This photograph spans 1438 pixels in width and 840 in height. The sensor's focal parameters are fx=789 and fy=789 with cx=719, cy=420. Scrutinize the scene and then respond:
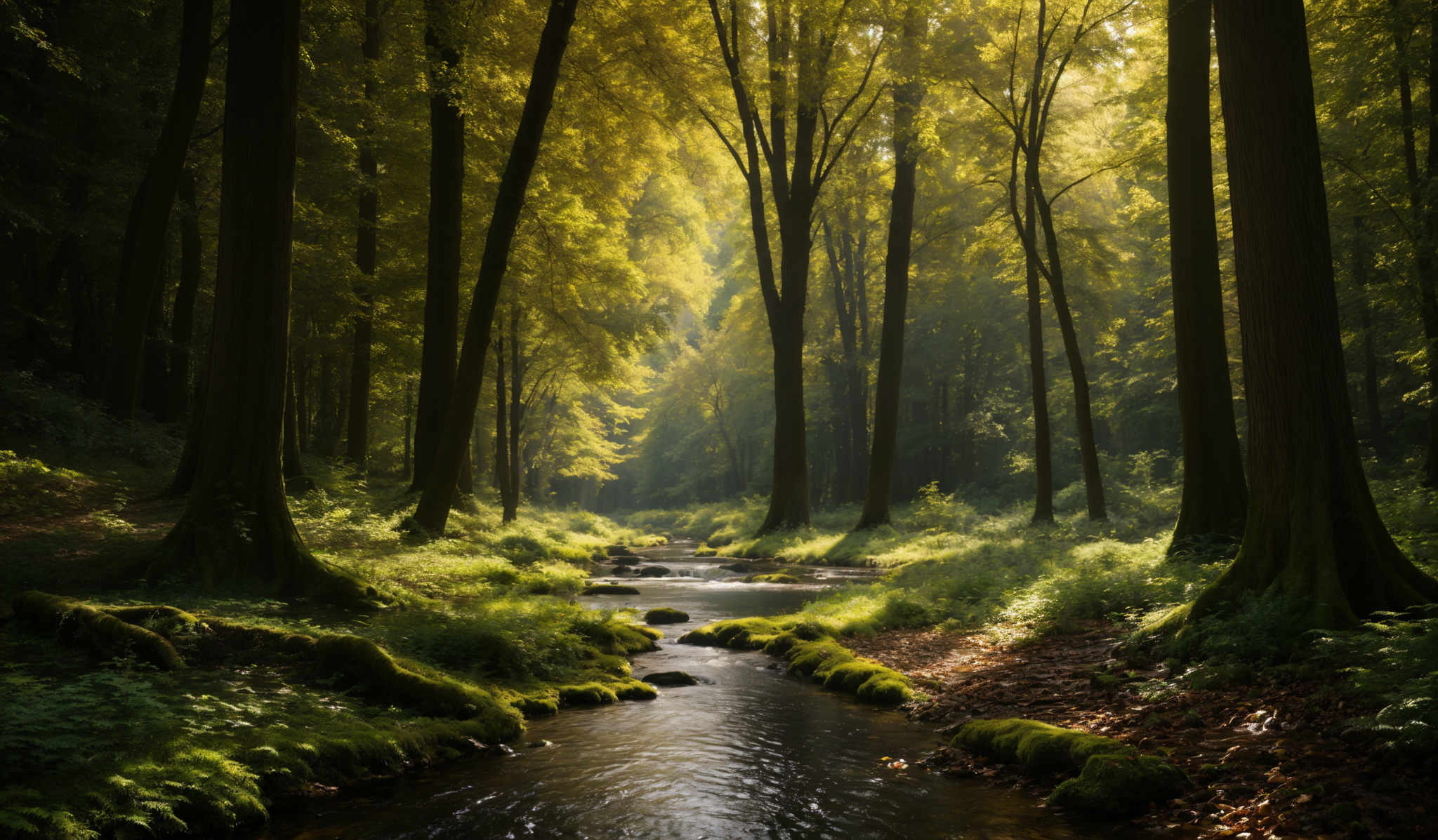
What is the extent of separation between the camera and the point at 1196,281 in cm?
1074

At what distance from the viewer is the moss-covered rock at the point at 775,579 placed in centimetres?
1684

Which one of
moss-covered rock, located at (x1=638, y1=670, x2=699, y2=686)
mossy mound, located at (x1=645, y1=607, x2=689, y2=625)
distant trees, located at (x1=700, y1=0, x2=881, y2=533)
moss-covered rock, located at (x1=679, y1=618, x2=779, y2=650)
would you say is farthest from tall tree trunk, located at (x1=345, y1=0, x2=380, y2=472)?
moss-covered rock, located at (x1=638, y1=670, x2=699, y2=686)

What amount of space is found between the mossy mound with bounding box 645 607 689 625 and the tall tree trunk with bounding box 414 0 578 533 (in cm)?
398

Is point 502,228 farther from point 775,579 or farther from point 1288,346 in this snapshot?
point 1288,346

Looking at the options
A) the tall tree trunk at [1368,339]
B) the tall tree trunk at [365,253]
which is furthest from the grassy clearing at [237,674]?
the tall tree trunk at [1368,339]

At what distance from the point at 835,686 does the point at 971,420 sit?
2584 cm

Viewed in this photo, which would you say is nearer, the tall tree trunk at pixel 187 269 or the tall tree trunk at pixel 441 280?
the tall tree trunk at pixel 441 280

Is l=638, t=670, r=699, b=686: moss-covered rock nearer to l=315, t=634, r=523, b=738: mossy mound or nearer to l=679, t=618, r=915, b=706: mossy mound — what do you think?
l=679, t=618, r=915, b=706: mossy mound

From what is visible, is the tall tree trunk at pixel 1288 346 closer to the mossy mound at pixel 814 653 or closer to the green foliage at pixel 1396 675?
the green foliage at pixel 1396 675

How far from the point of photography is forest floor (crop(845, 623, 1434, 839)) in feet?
12.7

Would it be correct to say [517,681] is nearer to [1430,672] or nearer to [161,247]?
[1430,672]

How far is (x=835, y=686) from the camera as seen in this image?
8234 millimetres

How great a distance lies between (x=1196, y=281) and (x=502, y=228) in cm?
1012

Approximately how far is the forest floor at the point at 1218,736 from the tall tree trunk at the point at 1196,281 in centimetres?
345
